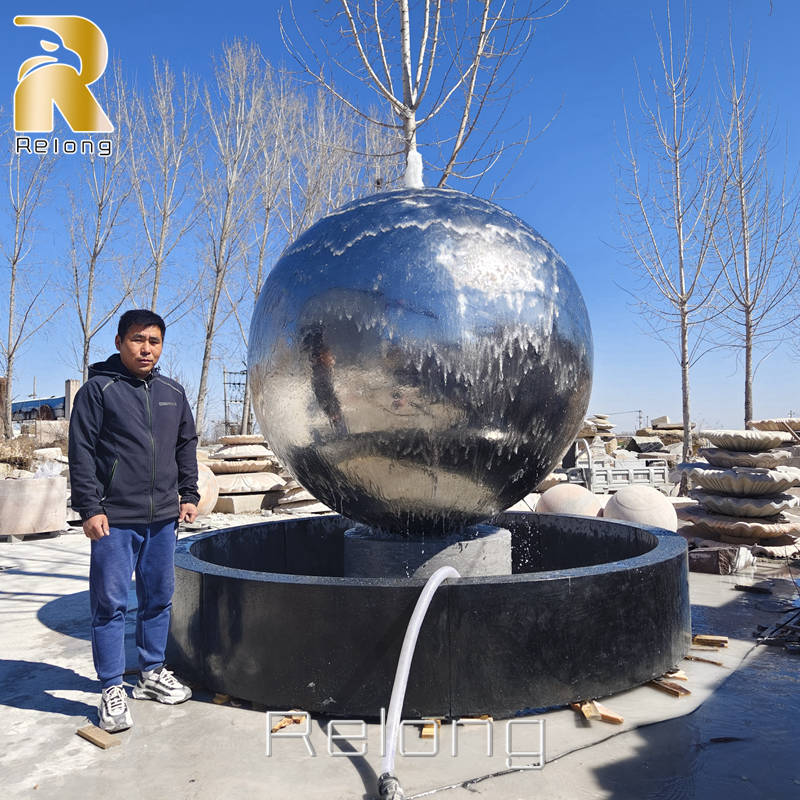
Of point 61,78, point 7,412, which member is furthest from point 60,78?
point 7,412

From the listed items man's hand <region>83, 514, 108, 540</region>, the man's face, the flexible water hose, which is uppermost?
the man's face

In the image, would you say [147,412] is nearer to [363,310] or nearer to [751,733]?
[363,310]

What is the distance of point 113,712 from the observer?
3.26 metres

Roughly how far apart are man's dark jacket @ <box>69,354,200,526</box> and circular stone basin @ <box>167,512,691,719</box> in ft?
1.66

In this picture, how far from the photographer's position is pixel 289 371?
3963 mm

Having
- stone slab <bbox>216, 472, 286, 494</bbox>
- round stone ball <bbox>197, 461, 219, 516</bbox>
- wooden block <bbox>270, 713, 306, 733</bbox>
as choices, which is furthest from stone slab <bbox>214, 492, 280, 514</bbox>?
wooden block <bbox>270, 713, 306, 733</bbox>

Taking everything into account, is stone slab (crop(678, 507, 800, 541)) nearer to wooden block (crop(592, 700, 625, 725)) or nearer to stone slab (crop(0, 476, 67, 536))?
wooden block (crop(592, 700, 625, 725))

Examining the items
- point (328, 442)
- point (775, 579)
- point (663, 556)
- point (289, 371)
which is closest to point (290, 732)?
point (328, 442)

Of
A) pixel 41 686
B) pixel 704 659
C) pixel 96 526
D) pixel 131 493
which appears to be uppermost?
pixel 131 493

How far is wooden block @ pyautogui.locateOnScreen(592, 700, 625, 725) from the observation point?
323 centimetres

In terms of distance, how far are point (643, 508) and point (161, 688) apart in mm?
5438

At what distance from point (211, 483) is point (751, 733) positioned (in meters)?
10.6

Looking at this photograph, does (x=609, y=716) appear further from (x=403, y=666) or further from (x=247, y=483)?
(x=247, y=483)

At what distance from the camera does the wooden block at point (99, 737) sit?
3.10 metres
